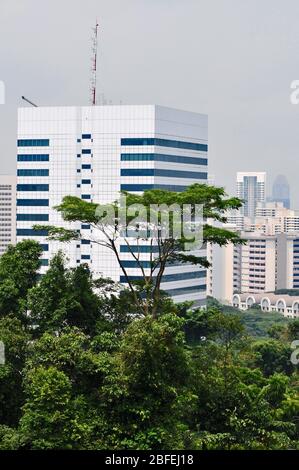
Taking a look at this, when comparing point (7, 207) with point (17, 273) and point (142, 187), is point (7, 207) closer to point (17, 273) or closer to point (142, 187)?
point (142, 187)

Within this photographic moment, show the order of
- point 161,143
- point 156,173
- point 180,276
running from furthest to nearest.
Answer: point 180,276 < point 161,143 < point 156,173

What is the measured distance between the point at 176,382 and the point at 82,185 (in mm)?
27626

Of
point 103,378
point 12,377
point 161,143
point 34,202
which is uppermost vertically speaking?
point 161,143

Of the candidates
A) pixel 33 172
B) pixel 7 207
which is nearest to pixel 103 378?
pixel 33 172

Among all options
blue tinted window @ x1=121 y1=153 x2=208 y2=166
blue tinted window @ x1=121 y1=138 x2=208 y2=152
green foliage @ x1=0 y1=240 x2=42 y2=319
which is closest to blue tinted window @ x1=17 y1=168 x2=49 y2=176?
blue tinted window @ x1=121 y1=153 x2=208 y2=166

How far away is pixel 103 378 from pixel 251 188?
290 feet

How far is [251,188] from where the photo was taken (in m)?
98.9

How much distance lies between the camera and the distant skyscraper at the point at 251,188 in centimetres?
9725

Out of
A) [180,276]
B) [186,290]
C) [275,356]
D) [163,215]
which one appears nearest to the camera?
[163,215]

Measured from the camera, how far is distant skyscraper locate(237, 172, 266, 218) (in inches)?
3829

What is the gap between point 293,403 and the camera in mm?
16219

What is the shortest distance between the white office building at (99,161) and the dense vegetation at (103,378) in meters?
22.1
